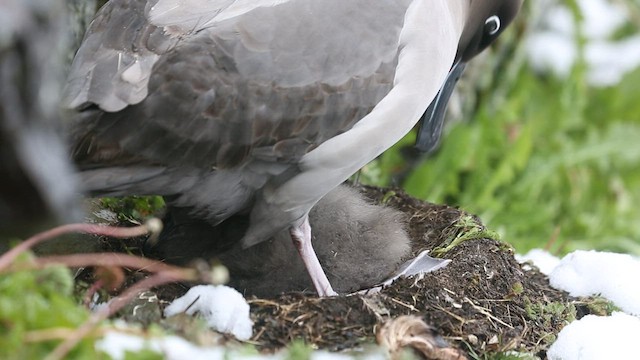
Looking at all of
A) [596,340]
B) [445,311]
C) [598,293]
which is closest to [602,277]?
[598,293]

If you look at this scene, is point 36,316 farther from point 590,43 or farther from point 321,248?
point 590,43

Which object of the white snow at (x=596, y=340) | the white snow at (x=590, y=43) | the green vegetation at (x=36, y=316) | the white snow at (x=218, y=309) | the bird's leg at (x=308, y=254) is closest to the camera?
the green vegetation at (x=36, y=316)

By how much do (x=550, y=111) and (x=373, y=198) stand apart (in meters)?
3.24

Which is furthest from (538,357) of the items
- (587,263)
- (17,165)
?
(17,165)

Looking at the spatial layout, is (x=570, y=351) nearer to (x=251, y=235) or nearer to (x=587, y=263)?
(x=587, y=263)

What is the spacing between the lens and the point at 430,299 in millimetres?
3434

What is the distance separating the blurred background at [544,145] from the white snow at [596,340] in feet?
6.61

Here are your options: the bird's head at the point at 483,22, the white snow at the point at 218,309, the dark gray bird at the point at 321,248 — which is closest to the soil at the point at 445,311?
the white snow at the point at 218,309

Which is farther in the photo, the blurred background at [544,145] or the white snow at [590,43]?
the white snow at [590,43]

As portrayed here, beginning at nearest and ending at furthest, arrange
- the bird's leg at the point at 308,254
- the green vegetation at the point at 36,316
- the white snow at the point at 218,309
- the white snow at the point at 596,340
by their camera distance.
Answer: the green vegetation at the point at 36,316, the white snow at the point at 218,309, the white snow at the point at 596,340, the bird's leg at the point at 308,254

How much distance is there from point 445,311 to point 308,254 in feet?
2.05

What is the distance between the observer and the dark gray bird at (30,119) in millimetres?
2518

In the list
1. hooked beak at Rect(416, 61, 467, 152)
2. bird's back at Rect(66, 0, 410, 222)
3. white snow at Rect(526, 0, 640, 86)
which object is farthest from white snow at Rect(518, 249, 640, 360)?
white snow at Rect(526, 0, 640, 86)

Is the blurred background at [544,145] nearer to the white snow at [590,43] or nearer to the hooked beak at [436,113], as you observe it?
the white snow at [590,43]
